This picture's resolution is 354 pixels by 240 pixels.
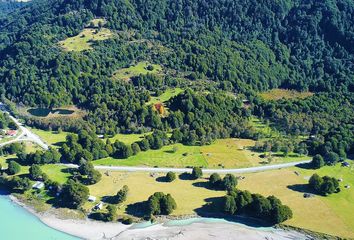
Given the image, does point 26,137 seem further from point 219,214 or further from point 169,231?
point 219,214

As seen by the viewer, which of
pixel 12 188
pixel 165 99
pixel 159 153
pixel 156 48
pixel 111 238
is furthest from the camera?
pixel 156 48

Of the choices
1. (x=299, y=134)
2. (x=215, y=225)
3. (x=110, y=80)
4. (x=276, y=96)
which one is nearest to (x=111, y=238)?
(x=215, y=225)

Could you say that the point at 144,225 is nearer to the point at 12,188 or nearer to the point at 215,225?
the point at 215,225

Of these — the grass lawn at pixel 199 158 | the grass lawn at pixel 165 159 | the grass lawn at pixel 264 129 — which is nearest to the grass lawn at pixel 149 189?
the grass lawn at pixel 165 159

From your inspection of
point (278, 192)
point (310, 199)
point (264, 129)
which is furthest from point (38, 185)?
point (264, 129)

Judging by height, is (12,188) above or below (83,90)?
below

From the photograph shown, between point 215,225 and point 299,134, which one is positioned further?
point 299,134

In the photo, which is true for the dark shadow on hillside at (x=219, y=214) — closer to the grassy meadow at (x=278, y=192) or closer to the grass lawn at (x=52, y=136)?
the grassy meadow at (x=278, y=192)
